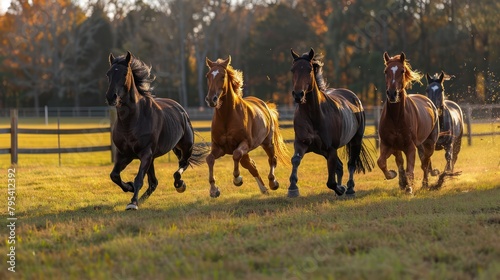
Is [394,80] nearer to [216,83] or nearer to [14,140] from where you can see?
[216,83]

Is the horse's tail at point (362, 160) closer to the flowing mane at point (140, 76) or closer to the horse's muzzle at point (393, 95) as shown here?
the horse's muzzle at point (393, 95)

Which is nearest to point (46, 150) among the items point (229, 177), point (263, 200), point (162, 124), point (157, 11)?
point (229, 177)

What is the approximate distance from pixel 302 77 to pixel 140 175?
8.47 feet

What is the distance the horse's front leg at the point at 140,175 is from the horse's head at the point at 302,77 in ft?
7.08

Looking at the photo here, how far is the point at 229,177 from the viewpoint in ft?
49.1

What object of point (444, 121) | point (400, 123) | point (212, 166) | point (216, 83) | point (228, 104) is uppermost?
point (216, 83)

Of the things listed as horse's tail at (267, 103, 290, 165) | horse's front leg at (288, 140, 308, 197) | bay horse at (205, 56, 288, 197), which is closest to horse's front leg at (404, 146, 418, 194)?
horse's front leg at (288, 140, 308, 197)

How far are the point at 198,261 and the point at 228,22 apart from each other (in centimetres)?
5345

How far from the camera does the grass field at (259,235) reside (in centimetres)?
541

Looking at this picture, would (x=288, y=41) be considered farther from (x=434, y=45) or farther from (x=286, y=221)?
(x=286, y=221)

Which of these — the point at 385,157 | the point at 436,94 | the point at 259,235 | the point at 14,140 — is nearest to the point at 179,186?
the point at 385,157

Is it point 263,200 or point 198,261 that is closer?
point 198,261

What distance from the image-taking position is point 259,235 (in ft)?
22.4

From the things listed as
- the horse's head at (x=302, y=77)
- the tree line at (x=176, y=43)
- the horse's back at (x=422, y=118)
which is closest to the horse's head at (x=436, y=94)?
the horse's back at (x=422, y=118)
